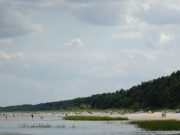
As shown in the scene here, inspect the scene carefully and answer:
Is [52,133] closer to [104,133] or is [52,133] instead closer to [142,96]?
[104,133]

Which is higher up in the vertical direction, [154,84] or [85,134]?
[154,84]

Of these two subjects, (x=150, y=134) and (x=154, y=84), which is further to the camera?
(x=154, y=84)

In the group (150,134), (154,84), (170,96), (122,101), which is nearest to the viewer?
(150,134)

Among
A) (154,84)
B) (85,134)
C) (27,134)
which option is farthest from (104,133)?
(154,84)

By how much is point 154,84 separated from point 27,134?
116m

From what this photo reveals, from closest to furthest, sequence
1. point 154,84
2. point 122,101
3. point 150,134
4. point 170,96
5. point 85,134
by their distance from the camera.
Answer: point 150,134, point 85,134, point 170,96, point 154,84, point 122,101

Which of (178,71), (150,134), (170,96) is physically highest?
(178,71)

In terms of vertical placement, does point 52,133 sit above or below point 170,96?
below

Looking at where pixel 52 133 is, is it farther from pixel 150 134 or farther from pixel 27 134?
pixel 150 134

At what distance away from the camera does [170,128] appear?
52.4 meters

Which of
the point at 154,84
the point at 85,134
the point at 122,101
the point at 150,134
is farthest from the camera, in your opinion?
the point at 122,101

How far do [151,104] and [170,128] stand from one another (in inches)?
3570

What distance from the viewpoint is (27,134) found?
5128 cm

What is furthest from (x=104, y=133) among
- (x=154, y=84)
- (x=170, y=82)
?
(x=154, y=84)
